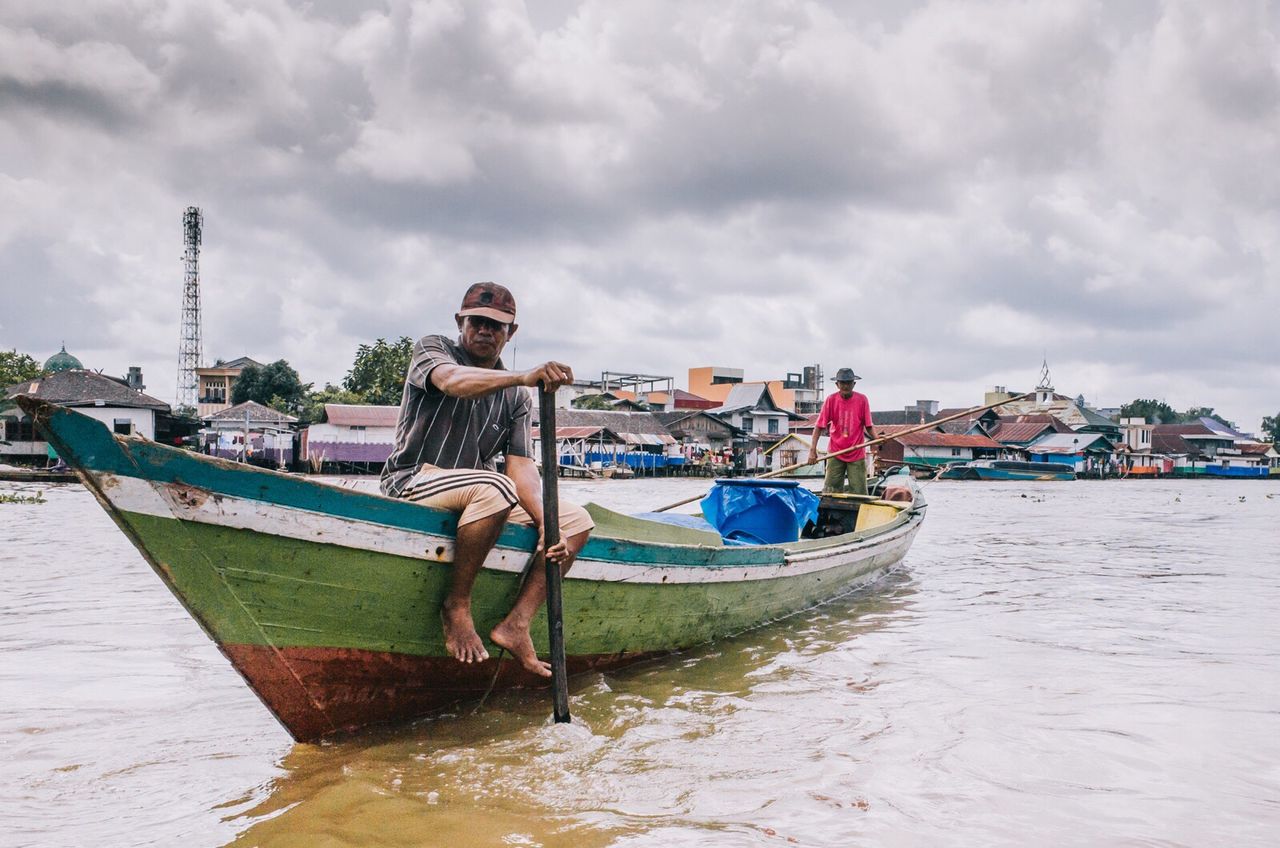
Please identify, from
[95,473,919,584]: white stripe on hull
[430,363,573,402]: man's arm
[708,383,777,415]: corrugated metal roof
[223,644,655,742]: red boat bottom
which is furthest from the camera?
[708,383,777,415]: corrugated metal roof

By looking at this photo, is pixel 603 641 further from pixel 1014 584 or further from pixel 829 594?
pixel 1014 584

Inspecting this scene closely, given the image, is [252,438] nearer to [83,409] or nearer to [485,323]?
[83,409]

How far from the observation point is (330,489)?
A: 303 centimetres

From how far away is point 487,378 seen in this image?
3.06 meters

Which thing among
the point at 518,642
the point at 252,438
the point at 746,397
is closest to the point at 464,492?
the point at 518,642

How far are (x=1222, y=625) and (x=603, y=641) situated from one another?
17.1 ft

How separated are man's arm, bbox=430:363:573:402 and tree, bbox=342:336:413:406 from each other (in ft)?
134

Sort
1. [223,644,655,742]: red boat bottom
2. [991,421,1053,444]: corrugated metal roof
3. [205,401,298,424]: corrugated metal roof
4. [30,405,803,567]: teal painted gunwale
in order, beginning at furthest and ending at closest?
[991,421,1053,444]: corrugated metal roof → [205,401,298,424]: corrugated metal roof → [223,644,655,742]: red boat bottom → [30,405,803,567]: teal painted gunwale

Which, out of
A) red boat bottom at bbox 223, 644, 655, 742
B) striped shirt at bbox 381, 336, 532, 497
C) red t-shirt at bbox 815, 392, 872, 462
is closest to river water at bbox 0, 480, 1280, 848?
red boat bottom at bbox 223, 644, 655, 742

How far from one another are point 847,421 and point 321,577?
6.89 m

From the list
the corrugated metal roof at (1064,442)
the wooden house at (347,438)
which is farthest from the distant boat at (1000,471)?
the wooden house at (347,438)

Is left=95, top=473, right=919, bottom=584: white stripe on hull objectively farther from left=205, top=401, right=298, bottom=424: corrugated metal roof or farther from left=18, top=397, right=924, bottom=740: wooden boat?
left=205, top=401, right=298, bottom=424: corrugated metal roof

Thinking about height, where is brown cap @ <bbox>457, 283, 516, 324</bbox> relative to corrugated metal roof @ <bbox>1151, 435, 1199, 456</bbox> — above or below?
above

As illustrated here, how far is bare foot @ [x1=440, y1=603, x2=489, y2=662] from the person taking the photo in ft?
11.2
